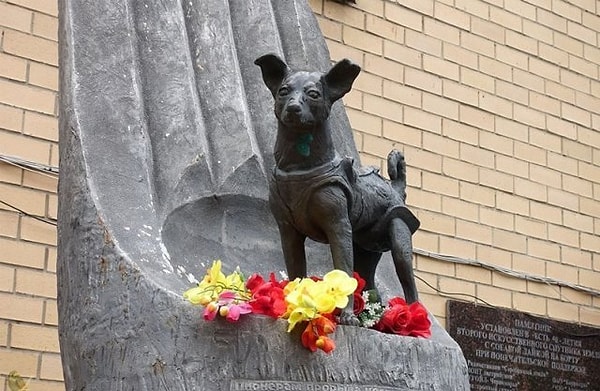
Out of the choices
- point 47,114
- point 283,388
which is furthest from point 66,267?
point 47,114

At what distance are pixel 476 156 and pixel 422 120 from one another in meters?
0.48

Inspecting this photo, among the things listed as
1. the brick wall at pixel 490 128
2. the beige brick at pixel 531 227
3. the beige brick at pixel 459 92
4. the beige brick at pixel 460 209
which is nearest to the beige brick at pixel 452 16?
the brick wall at pixel 490 128

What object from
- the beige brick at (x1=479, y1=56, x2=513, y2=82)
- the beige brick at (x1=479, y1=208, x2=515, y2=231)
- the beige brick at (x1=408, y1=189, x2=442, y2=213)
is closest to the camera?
the beige brick at (x1=408, y1=189, x2=442, y2=213)

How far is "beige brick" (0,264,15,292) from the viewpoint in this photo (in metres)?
5.53

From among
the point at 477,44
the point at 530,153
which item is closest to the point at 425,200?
the point at 530,153

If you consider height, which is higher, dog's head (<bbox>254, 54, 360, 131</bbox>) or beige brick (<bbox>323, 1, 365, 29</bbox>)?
beige brick (<bbox>323, 1, 365, 29</bbox>)

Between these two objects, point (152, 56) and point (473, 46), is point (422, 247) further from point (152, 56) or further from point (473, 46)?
point (152, 56)

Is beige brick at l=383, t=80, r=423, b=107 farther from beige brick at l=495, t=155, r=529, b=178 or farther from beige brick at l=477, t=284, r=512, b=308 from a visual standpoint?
beige brick at l=477, t=284, r=512, b=308

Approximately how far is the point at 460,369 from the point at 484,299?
4188 millimetres

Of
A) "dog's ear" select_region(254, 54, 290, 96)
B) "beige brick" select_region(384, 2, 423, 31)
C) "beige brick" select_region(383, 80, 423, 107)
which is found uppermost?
"beige brick" select_region(384, 2, 423, 31)

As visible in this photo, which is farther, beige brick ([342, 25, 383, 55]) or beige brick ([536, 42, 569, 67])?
beige brick ([536, 42, 569, 67])

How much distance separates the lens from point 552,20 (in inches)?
340

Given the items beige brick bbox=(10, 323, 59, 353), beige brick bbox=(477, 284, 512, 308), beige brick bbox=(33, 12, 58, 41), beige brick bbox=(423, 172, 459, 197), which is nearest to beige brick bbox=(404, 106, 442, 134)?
beige brick bbox=(423, 172, 459, 197)

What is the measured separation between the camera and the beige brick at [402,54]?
24.8 feet
